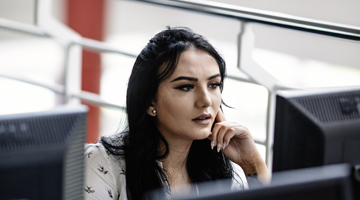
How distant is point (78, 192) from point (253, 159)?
29.1 inches

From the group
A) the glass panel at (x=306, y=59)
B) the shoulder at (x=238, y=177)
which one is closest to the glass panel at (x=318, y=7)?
the glass panel at (x=306, y=59)

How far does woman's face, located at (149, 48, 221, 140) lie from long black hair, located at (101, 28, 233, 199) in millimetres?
26

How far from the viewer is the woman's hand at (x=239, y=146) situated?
155 cm

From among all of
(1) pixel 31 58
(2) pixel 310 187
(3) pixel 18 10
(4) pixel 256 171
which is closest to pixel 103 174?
(4) pixel 256 171

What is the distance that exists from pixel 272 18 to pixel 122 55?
1255mm

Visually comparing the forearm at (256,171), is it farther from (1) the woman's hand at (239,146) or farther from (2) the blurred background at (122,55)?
(2) the blurred background at (122,55)

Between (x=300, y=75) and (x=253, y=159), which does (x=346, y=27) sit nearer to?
(x=253, y=159)

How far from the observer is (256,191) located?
26.6 inches

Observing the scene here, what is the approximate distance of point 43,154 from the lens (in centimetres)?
89

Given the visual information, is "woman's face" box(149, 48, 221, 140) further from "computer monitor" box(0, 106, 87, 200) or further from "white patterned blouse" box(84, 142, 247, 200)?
"computer monitor" box(0, 106, 87, 200)

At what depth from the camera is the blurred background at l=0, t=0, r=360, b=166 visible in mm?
3924

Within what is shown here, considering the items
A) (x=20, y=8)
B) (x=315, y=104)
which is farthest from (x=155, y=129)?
(x=20, y=8)

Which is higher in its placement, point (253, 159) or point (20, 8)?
point (20, 8)

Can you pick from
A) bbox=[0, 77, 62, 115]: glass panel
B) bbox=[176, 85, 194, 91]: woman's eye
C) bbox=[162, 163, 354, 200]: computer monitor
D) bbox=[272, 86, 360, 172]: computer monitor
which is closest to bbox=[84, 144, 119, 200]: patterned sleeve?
bbox=[176, 85, 194, 91]: woman's eye
